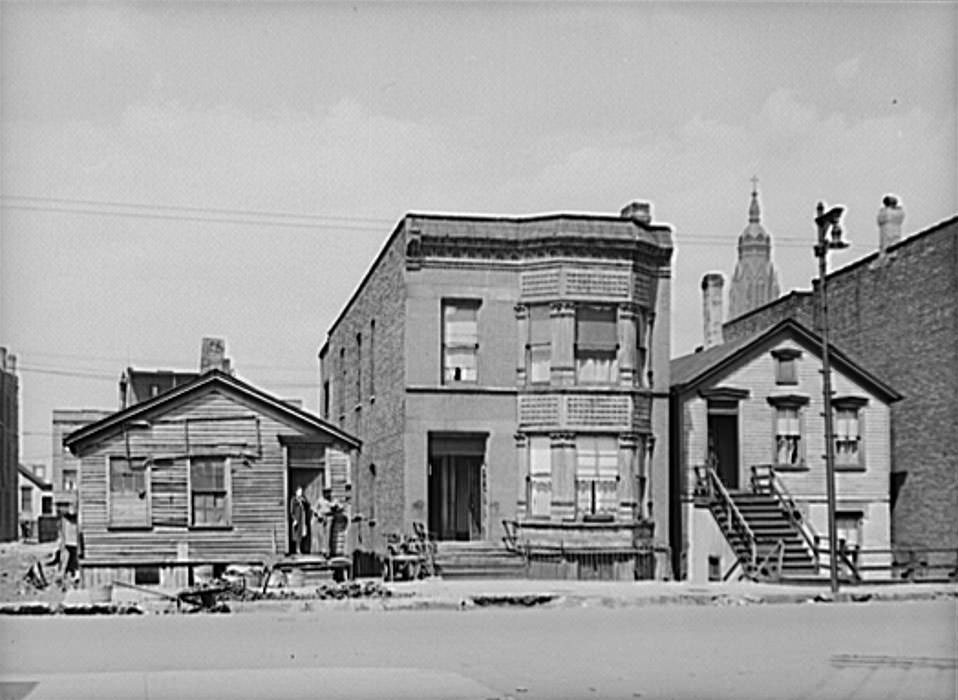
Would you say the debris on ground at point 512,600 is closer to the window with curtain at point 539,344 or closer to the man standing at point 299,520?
the man standing at point 299,520


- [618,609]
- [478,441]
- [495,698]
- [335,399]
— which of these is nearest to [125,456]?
[478,441]

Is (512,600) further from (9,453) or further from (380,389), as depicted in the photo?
(9,453)

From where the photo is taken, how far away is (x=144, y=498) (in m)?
33.3

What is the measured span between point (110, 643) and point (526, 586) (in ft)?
41.6

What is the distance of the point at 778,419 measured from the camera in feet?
127

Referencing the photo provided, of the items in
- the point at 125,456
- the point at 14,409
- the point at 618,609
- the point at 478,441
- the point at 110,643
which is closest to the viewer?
the point at 110,643

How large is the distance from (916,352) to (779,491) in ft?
22.4

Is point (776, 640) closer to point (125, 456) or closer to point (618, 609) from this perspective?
point (618, 609)

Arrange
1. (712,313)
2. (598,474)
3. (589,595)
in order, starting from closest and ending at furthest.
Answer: (589,595) → (598,474) → (712,313)

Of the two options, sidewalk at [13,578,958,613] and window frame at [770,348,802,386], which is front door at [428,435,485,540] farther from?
window frame at [770,348,802,386]

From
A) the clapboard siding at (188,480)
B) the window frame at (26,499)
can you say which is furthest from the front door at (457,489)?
the window frame at (26,499)

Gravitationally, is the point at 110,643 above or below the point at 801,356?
below

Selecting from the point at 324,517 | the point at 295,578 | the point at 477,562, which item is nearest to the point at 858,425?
the point at 477,562

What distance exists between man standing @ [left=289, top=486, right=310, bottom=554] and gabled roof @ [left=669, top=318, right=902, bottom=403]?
10.2 meters
